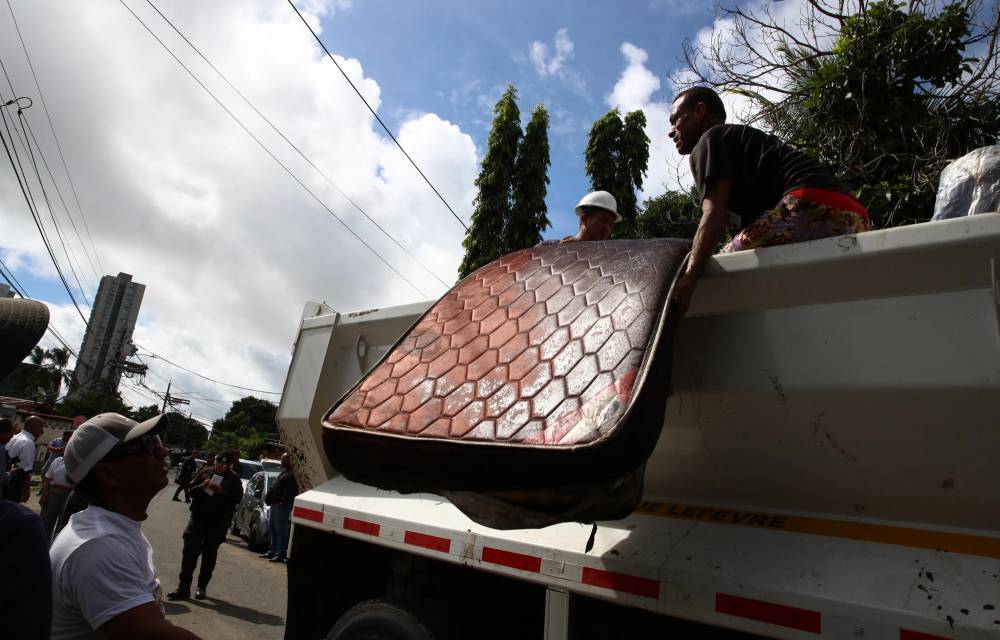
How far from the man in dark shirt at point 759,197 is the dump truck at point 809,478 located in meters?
0.17

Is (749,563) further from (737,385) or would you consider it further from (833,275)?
(833,275)

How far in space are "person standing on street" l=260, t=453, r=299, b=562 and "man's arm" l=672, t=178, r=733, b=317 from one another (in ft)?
23.7

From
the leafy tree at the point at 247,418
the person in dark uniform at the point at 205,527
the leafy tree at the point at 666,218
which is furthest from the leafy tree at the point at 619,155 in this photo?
the leafy tree at the point at 247,418

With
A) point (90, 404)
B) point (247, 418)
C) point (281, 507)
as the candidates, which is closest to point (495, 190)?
point (281, 507)

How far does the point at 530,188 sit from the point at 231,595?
8664mm

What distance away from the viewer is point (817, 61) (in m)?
7.71

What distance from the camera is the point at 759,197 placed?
86.3 inches

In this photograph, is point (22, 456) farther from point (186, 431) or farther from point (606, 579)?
point (186, 431)

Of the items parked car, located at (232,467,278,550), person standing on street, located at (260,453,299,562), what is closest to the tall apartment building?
parked car, located at (232,467,278,550)

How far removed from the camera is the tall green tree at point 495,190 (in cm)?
1197

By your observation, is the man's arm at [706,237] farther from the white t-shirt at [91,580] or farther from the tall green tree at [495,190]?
the tall green tree at [495,190]

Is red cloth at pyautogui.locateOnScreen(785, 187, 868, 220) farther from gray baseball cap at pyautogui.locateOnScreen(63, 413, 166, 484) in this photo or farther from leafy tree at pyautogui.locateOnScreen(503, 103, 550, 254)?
leafy tree at pyautogui.locateOnScreen(503, 103, 550, 254)

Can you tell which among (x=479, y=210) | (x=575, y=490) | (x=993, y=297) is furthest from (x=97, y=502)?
(x=479, y=210)

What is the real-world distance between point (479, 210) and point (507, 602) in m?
10.4
